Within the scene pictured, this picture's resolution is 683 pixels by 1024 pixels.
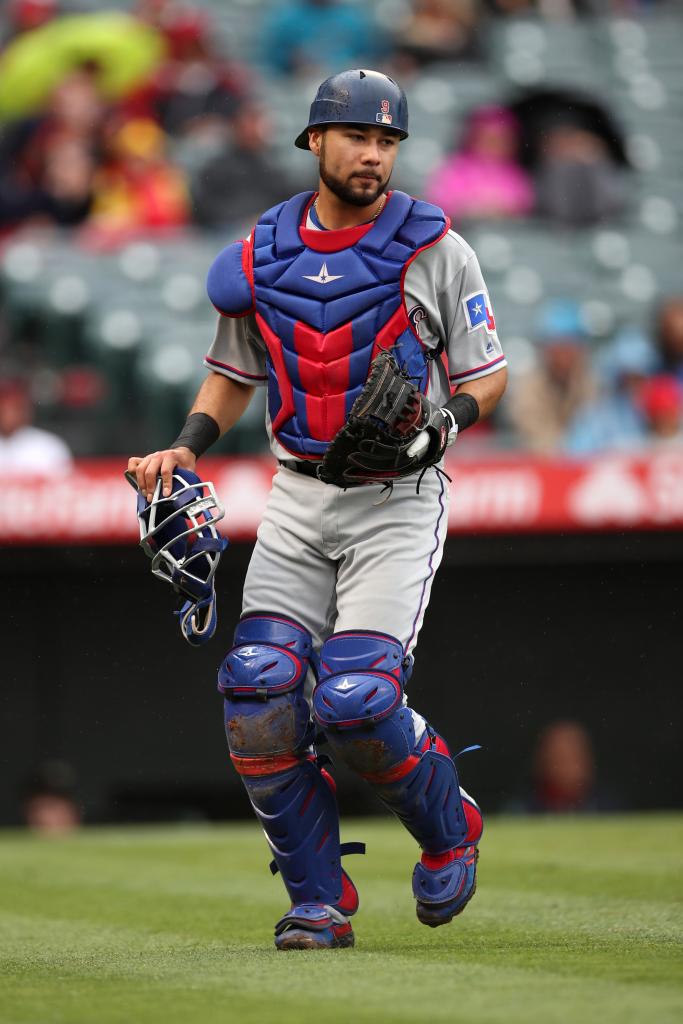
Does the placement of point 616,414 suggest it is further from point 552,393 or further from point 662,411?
point 552,393

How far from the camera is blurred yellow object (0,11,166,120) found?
43.9 ft

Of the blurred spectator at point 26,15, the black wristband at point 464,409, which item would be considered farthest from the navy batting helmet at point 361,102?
the blurred spectator at point 26,15

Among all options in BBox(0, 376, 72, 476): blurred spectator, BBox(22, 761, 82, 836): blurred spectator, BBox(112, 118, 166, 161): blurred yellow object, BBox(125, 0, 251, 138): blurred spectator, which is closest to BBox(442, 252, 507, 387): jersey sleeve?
BBox(0, 376, 72, 476): blurred spectator

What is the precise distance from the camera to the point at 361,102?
14.0 feet

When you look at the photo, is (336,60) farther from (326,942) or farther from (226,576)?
(326,942)

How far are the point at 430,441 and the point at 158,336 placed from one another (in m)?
7.71

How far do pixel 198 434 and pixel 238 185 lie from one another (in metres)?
8.37

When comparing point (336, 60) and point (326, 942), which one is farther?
point (336, 60)

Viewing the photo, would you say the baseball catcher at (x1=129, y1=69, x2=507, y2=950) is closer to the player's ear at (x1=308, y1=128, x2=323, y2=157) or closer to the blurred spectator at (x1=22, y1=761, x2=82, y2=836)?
the player's ear at (x1=308, y1=128, x2=323, y2=157)

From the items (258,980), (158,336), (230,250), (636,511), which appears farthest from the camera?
(158,336)

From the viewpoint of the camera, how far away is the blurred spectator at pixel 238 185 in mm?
12625

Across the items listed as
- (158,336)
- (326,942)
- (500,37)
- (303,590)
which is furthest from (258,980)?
(500,37)

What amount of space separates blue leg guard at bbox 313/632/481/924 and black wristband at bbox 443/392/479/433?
22.3 inches

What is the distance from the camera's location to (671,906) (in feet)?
16.7
